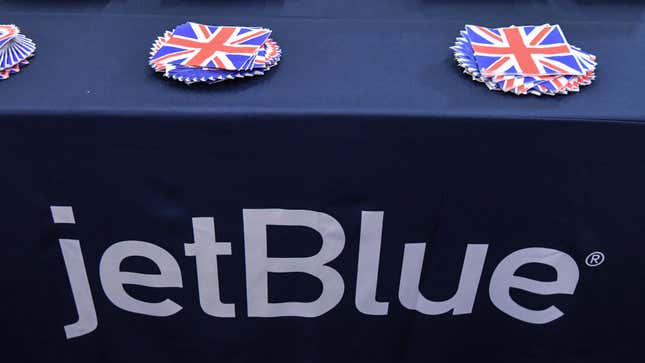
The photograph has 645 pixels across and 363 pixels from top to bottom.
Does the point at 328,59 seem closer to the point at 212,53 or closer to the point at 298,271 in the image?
the point at 212,53

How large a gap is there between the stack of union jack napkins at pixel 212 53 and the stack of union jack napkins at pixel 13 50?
0.19 m

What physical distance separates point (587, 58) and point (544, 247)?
1.00 ft

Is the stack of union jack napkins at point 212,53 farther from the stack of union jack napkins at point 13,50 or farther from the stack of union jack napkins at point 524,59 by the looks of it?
the stack of union jack napkins at point 524,59

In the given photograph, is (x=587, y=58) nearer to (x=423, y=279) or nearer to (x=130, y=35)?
(x=423, y=279)

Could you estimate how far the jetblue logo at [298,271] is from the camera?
3.39 ft

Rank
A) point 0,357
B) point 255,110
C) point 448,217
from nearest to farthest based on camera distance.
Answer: point 255,110 < point 448,217 < point 0,357

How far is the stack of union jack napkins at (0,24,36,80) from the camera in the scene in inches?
38.3

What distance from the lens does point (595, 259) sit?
41.5 inches

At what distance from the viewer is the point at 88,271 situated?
106 centimetres

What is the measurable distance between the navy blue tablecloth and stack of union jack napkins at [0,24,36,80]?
2 centimetres

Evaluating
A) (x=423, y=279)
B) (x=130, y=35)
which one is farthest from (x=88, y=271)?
(x=423, y=279)

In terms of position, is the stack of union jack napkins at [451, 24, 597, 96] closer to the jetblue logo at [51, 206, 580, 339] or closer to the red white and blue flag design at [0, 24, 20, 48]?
the jetblue logo at [51, 206, 580, 339]

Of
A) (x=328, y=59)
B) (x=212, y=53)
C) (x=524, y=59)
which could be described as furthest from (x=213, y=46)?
(x=524, y=59)

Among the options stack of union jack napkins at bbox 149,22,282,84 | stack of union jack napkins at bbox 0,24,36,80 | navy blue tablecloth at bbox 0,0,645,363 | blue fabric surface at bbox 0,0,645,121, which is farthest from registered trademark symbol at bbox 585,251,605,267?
stack of union jack napkins at bbox 0,24,36,80
